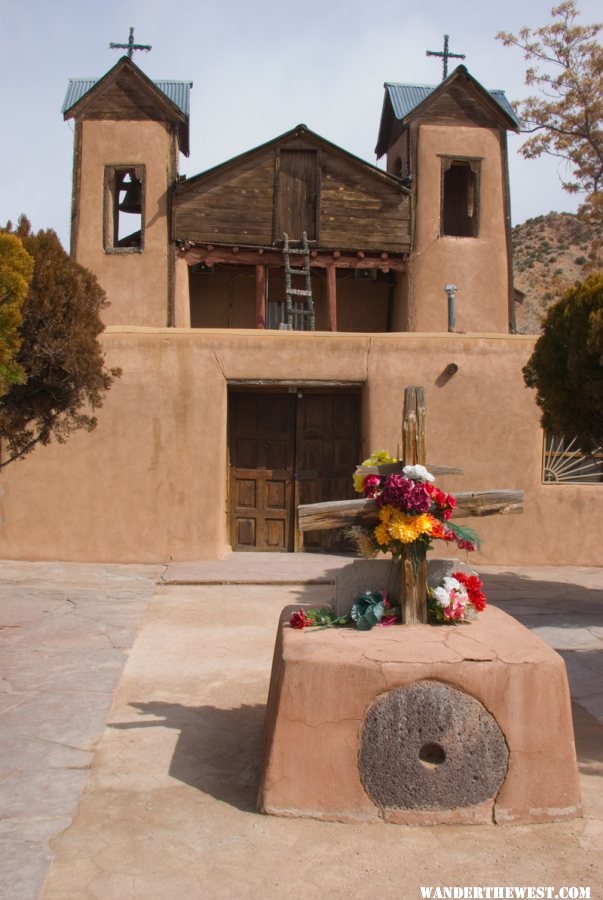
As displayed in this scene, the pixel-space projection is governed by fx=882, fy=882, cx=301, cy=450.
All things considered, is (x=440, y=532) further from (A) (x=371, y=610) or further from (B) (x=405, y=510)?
(A) (x=371, y=610)

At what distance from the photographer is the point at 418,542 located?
4.82 meters

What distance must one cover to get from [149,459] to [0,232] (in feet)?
16.5

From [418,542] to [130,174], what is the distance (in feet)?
48.6

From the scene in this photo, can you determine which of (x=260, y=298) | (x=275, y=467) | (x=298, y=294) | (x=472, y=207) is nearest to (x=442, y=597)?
(x=275, y=467)

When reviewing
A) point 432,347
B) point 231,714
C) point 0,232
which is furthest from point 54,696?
point 432,347

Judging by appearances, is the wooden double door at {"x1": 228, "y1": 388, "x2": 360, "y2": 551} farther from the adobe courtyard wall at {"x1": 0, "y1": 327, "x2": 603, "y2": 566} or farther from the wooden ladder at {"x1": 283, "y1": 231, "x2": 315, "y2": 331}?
the wooden ladder at {"x1": 283, "y1": 231, "x2": 315, "y2": 331}

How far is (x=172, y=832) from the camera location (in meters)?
4.02

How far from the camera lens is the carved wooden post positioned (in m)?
4.82

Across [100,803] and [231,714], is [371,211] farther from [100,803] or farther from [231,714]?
[100,803]

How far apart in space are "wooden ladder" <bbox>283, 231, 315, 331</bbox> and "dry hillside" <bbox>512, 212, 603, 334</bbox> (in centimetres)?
Answer: 2456

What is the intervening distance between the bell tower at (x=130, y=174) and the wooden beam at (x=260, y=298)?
1637 mm

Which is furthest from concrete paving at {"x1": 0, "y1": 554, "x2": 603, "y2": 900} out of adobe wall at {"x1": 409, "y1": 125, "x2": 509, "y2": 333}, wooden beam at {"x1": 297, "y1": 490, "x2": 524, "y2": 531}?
adobe wall at {"x1": 409, "y1": 125, "x2": 509, "y2": 333}

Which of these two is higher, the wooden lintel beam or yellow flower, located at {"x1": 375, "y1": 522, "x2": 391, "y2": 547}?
the wooden lintel beam

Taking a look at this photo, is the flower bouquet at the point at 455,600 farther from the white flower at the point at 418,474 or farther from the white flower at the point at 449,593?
the white flower at the point at 418,474
